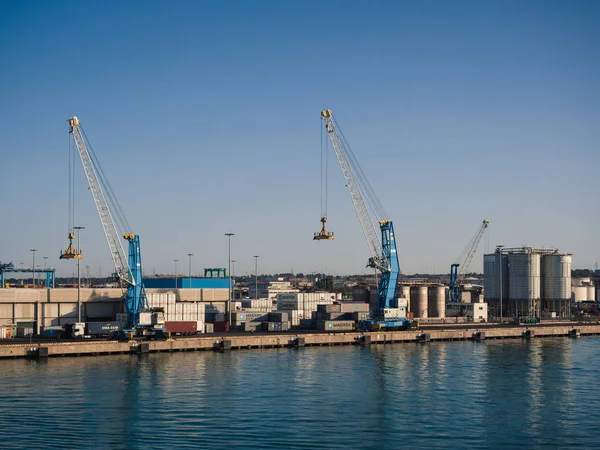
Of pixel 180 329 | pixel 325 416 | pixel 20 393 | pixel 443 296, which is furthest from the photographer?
pixel 443 296

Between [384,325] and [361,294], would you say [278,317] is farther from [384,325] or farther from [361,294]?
[361,294]

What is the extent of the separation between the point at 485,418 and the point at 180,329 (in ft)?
234

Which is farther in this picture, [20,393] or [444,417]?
[20,393]

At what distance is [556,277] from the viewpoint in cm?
18262

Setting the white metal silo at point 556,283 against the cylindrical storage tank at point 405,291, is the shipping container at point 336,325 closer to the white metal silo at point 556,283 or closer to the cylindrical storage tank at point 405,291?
the cylindrical storage tank at point 405,291

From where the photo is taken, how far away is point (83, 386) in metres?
75.9

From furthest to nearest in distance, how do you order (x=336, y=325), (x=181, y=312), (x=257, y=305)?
(x=257, y=305)
(x=336, y=325)
(x=181, y=312)

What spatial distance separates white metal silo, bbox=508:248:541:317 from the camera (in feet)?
593

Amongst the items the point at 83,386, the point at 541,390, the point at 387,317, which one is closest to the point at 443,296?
the point at 387,317

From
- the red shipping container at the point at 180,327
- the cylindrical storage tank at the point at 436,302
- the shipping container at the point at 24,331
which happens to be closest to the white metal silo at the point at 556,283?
the cylindrical storage tank at the point at 436,302

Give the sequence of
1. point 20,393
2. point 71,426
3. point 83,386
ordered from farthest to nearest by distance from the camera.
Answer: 1. point 83,386
2. point 20,393
3. point 71,426

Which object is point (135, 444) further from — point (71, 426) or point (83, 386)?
point (83, 386)

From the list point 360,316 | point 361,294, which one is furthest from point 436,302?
point 360,316

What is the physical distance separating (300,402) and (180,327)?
6013 cm
